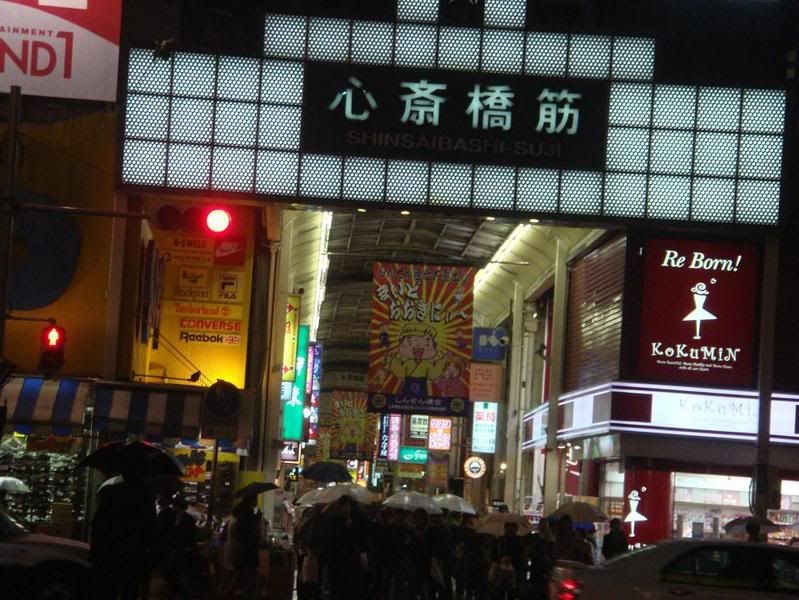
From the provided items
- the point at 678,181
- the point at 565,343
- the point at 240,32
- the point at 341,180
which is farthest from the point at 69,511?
the point at 565,343

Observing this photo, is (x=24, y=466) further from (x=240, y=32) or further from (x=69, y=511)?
(x=240, y=32)

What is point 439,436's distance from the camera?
4984 centimetres

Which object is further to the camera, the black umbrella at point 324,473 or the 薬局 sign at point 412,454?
the 薬局 sign at point 412,454

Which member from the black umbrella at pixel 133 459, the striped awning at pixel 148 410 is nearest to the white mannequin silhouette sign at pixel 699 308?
the striped awning at pixel 148 410

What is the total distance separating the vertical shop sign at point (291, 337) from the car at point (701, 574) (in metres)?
24.4

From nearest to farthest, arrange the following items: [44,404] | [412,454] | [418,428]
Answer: [44,404]
[412,454]
[418,428]

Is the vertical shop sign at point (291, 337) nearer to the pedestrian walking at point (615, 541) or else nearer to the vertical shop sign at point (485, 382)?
the vertical shop sign at point (485, 382)

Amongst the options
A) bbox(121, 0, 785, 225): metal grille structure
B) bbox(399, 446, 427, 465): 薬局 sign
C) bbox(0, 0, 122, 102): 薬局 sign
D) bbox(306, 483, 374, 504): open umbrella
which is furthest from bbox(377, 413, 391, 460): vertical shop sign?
bbox(121, 0, 785, 225): metal grille structure

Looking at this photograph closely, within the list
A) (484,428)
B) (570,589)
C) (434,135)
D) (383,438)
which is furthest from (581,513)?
(383,438)

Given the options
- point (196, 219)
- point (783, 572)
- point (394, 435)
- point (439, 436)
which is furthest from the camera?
point (394, 435)

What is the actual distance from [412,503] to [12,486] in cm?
872

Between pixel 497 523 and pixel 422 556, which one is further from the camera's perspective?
pixel 497 523

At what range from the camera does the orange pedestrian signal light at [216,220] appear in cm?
1795

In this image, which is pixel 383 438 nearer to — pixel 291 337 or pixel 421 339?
pixel 291 337
